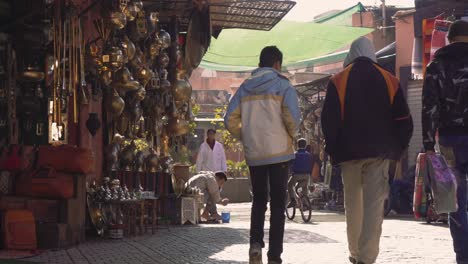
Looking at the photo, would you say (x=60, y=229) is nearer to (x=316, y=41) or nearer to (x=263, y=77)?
(x=263, y=77)

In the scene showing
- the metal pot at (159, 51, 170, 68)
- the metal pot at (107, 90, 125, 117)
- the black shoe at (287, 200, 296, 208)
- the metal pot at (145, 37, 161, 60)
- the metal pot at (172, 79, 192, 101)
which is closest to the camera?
the metal pot at (107, 90, 125, 117)

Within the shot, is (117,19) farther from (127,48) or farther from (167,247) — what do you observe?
Answer: (167,247)

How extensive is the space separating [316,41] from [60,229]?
1332 centimetres

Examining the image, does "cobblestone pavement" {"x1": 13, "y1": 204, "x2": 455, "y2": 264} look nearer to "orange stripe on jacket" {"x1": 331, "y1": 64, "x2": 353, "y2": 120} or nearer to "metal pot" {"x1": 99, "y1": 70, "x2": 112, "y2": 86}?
"orange stripe on jacket" {"x1": 331, "y1": 64, "x2": 353, "y2": 120}

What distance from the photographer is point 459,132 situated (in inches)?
264

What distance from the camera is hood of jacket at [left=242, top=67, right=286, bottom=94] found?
23.9 feet

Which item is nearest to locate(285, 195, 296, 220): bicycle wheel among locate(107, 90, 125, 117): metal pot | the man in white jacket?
the man in white jacket

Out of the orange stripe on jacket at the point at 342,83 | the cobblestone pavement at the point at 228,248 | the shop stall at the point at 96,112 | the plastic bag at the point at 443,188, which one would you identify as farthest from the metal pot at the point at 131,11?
the plastic bag at the point at 443,188

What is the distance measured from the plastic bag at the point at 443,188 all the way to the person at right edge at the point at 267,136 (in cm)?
125

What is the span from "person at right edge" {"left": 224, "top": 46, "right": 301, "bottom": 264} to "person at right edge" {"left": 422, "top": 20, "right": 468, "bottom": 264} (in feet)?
3.62

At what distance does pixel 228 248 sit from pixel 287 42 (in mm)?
13135

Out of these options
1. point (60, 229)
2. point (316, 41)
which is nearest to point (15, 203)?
point (60, 229)

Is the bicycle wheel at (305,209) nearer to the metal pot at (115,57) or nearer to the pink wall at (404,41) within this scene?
the pink wall at (404,41)

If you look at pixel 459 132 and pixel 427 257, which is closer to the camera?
pixel 459 132
